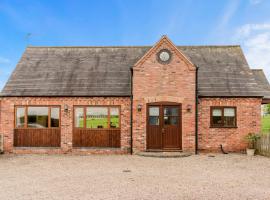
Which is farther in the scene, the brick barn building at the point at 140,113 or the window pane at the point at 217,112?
the window pane at the point at 217,112

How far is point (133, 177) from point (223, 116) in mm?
8056

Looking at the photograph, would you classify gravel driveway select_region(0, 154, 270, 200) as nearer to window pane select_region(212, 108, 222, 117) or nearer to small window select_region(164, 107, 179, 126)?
small window select_region(164, 107, 179, 126)

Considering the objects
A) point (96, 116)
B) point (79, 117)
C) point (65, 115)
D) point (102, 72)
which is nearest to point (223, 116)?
point (96, 116)

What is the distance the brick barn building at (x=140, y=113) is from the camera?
1514cm

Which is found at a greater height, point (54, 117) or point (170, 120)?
point (54, 117)

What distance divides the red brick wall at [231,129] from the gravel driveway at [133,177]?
1.46m

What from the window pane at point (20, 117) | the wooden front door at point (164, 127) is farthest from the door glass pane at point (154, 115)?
the window pane at point (20, 117)

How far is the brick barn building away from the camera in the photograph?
15141 millimetres

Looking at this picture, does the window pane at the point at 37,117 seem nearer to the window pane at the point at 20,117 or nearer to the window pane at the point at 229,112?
the window pane at the point at 20,117

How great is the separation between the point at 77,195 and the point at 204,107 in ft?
33.1

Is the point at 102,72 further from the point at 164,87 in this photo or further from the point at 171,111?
the point at 171,111

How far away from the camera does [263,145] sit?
1462cm

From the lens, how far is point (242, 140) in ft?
50.5

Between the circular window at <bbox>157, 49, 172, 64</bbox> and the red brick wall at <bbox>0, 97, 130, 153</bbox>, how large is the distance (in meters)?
2.97
